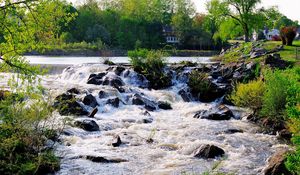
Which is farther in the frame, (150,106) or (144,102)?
(144,102)

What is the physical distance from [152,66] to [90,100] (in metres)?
7.17

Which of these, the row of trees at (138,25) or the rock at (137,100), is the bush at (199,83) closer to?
the rock at (137,100)

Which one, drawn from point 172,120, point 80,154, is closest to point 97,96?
point 172,120

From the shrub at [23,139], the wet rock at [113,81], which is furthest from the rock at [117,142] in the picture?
the wet rock at [113,81]

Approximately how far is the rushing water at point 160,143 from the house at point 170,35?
69920 millimetres

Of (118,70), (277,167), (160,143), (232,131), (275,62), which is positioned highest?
(275,62)

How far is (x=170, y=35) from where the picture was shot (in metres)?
93.5

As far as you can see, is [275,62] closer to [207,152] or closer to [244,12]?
[207,152]

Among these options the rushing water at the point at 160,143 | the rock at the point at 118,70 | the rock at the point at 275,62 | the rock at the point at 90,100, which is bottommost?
the rushing water at the point at 160,143

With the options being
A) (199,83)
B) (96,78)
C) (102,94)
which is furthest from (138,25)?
(102,94)

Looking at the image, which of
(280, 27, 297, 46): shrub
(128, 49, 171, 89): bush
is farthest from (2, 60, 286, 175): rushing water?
(280, 27, 297, 46): shrub

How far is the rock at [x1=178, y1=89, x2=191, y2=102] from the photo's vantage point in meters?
24.0

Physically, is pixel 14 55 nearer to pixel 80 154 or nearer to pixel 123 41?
pixel 80 154

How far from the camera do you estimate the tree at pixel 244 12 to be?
163 ft
